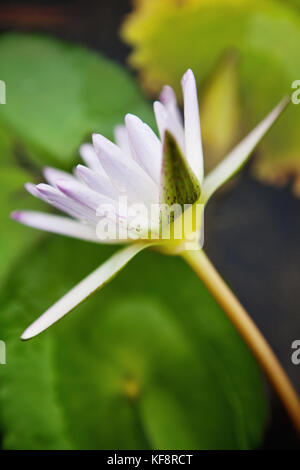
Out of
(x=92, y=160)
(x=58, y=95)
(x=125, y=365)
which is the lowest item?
(x=125, y=365)

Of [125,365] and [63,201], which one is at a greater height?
[63,201]

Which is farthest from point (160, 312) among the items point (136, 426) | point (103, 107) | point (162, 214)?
point (103, 107)

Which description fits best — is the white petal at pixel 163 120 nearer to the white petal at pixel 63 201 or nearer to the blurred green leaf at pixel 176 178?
the blurred green leaf at pixel 176 178

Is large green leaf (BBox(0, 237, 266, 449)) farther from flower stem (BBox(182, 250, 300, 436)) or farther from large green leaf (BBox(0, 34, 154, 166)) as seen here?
large green leaf (BBox(0, 34, 154, 166))

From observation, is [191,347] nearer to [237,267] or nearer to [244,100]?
[237,267]

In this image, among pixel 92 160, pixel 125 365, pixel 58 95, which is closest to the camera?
pixel 92 160

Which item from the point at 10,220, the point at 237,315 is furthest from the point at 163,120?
the point at 10,220

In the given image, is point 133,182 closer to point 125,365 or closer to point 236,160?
point 236,160
